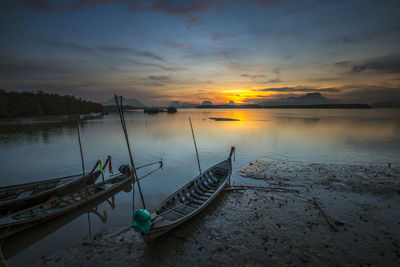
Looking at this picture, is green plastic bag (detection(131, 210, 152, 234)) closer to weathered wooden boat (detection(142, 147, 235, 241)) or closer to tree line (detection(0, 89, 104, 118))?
weathered wooden boat (detection(142, 147, 235, 241))

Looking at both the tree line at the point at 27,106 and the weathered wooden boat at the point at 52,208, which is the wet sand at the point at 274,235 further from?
the tree line at the point at 27,106

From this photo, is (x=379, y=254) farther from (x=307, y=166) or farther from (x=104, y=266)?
(x=307, y=166)

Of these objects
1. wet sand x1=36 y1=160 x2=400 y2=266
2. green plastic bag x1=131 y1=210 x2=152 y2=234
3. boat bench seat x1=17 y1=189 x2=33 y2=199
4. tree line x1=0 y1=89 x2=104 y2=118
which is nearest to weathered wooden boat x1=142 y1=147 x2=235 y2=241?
green plastic bag x1=131 y1=210 x2=152 y2=234

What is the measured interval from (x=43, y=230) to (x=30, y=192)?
189 inches

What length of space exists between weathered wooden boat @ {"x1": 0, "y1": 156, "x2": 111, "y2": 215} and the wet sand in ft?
21.2

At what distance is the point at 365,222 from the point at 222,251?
377 inches

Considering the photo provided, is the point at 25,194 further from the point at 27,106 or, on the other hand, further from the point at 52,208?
the point at 27,106

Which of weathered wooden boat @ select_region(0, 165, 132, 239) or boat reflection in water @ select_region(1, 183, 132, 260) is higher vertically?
weathered wooden boat @ select_region(0, 165, 132, 239)

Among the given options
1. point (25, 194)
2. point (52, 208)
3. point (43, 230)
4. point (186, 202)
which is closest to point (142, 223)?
point (186, 202)

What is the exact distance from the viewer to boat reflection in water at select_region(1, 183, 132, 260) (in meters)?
9.86

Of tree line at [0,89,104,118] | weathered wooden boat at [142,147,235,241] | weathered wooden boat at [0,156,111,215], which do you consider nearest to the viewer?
weathered wooden boat at [142,147,235,241]

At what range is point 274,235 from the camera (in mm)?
10320

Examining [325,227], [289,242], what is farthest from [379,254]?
[289,242]

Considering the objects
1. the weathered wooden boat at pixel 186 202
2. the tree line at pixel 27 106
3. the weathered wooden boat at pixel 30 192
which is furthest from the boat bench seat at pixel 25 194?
the tree line at pixel 27 106
